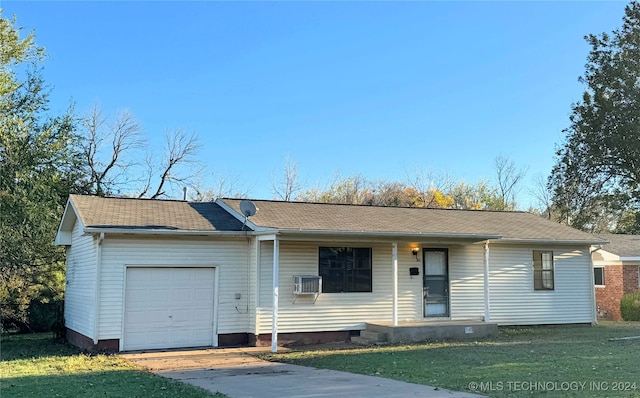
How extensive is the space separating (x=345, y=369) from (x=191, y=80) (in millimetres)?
14727

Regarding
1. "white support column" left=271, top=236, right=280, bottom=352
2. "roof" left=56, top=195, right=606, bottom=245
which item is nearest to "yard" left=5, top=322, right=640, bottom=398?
"white support column" left=271, top=236, right=280, bottom=352

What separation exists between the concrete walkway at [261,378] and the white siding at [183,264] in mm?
1111

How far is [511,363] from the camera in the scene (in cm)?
1019

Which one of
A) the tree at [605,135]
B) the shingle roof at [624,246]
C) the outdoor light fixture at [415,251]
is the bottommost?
the outdoor light fixture at [415,251]

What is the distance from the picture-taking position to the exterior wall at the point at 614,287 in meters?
23.7

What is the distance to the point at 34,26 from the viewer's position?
2064 centimetres

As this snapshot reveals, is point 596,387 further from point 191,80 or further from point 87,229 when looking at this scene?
point 191,80

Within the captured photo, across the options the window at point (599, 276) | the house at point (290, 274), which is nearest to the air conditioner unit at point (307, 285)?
the house at point (290, 274)

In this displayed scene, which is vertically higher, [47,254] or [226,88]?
[226,88]

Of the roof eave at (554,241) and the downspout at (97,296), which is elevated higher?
the roof eave at (554,241)

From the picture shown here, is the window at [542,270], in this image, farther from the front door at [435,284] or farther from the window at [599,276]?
the window at [599,276]

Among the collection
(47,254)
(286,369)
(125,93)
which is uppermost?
(125,93)

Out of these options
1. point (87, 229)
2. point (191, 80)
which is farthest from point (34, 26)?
point (87, 229)

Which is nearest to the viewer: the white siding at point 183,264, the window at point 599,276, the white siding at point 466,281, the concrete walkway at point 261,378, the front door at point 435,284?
the concrete walkway at point 261,378
